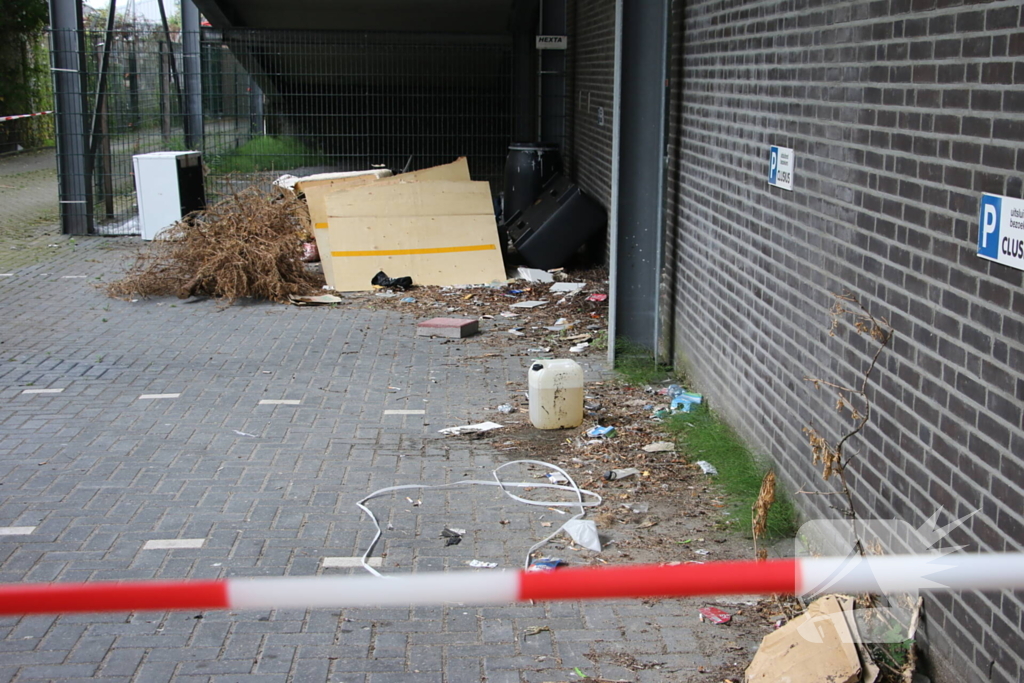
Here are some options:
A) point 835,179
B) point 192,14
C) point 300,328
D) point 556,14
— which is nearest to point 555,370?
point 835,179

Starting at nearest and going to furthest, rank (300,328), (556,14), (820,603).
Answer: (820,603)
(300,328)
(556,14)

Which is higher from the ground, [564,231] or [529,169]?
[529,169]

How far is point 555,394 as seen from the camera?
250 inches

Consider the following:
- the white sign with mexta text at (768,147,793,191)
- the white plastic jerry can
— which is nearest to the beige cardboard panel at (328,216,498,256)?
the white plastic jerry can

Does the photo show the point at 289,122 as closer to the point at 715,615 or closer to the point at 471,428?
the point at 471,428

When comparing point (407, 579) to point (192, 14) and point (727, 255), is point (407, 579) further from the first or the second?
point (192, 14)

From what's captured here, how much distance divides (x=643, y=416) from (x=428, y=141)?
10059 mm

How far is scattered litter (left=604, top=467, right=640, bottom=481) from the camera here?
5.64 meters

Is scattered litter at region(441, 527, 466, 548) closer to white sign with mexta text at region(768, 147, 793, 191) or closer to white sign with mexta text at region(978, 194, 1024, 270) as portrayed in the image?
white sign with mexta text at region(768, 147, 793, 191)

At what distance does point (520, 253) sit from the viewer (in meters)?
11.7

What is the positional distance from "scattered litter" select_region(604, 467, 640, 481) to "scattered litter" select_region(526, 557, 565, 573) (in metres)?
1.08

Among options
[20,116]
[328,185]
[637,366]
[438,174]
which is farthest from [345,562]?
[20,116]

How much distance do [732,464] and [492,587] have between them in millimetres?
3828

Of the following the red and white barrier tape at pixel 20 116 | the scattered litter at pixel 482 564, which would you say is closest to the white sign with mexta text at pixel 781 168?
the scattered litter at pixel 482 564
